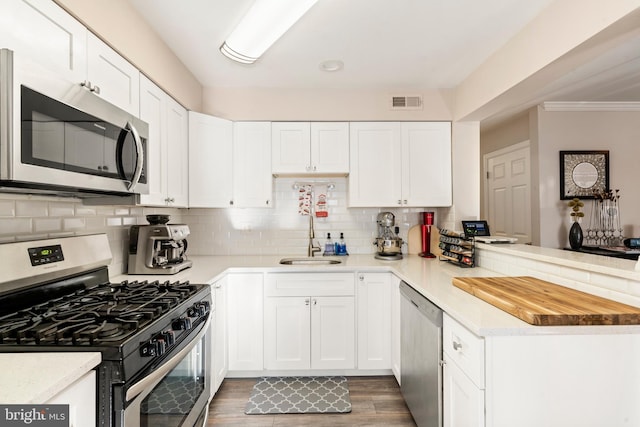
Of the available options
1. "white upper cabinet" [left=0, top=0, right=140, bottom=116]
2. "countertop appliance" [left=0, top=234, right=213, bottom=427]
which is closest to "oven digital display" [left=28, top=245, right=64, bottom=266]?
"countertop appliance" [left=0, top=234, right=213, bottom=427]

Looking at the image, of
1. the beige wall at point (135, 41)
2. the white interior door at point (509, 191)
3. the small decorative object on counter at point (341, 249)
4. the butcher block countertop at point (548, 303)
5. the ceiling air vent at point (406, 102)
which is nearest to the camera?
the butcher block countertop at point (548, 303)

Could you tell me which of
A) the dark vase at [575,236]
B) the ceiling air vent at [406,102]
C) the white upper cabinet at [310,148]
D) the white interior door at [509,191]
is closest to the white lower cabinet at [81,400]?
the white upper cabinet at [310,148]

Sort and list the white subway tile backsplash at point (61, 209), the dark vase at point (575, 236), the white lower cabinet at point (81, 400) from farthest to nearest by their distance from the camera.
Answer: the dark vase at point (575, 236) → the white subway tile backsplash at point (61, 209) → the white lower cabinet at point (81, 400)

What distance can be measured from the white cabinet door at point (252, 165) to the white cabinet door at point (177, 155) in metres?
0.44

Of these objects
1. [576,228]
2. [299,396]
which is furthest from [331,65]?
[576,228]

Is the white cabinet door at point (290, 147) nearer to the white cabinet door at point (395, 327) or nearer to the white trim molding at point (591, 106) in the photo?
the white cabinet door at point (395, 327)

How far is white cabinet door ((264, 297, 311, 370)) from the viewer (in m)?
2.67

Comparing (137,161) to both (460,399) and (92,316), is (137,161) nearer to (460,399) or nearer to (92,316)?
(92,316)

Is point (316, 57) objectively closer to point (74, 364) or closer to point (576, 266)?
point (576, 266)

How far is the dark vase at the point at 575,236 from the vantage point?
12.0ft

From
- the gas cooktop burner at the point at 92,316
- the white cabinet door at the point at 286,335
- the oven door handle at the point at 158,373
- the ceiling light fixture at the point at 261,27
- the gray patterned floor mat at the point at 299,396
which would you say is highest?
the ceiling light fixture at the point at 261,27

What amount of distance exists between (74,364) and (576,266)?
80.6 inches

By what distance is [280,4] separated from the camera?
5.72 feet

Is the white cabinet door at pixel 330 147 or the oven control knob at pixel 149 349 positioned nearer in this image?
the oven control knob at pixel 149 349
